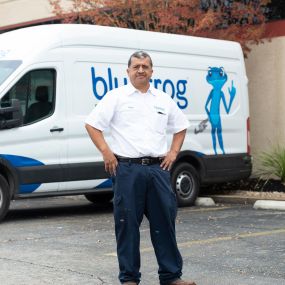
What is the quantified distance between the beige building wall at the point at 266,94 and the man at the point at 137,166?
966cm

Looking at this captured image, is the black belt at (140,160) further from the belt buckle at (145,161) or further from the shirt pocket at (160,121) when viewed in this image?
the shirt pocket at (160,121)

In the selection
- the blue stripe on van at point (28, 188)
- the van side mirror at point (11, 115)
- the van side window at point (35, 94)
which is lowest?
the blue stripe on van at point (28, 188)

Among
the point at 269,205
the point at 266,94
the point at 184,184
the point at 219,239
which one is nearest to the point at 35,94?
the point at 184,184

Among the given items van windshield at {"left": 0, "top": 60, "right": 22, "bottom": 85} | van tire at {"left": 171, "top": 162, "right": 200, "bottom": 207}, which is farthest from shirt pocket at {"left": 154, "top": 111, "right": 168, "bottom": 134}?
van tire at {"left": 171, "top": 162, "right": 200, "bottom": 207}

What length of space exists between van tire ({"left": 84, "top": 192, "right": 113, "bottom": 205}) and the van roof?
2.79 m

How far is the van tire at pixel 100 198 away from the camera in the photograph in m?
13.3

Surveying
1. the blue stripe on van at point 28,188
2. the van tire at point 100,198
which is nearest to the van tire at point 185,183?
the van tire at point 100,198

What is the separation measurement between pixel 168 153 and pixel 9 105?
4732mm

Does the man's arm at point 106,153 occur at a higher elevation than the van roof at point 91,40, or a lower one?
lower

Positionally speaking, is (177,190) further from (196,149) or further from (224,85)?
(224,85)

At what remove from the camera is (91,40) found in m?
11.4

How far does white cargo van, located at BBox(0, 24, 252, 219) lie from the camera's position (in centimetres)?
1060

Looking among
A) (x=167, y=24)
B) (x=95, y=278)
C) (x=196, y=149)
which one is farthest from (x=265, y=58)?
(x=95, y=278)

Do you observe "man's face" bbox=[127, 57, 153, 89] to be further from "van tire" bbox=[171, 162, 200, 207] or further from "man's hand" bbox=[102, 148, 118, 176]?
"van tire" bbox=[171, 162, 200, 207]
